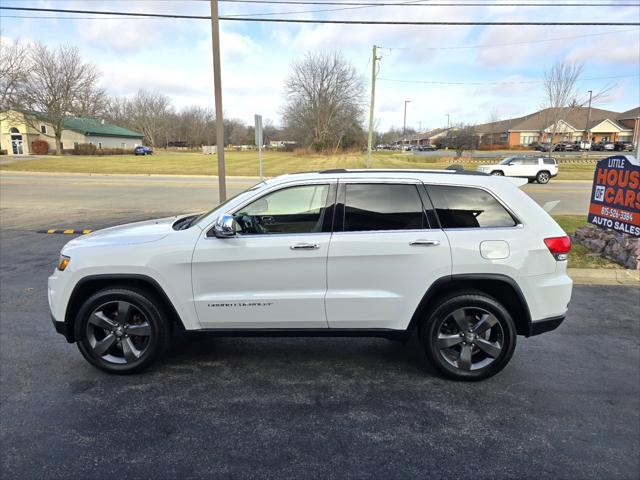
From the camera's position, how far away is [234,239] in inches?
136

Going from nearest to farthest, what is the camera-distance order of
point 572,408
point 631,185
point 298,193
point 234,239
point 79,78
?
point 572,408 < point 234,239 < point 298,193 < point 631,185 < point 79,78

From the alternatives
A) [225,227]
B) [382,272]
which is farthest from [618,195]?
[225,227]

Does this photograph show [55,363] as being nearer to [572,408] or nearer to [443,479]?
[443,479]

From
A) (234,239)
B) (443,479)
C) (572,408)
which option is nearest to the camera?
(443,479)

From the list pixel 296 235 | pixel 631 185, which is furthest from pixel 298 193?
pixel 631 185

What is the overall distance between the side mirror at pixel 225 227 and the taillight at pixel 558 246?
2575 mm

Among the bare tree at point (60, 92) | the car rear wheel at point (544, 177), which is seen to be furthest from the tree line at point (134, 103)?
the car rear wheel at point (544, 177)

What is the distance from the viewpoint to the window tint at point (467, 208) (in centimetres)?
354

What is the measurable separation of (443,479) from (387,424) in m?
0.59

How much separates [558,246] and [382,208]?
4.89ft

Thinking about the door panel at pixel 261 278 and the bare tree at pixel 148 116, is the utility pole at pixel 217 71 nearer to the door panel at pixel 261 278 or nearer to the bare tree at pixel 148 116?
the door panel at pixel 261 278

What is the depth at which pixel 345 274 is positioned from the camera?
3449mm

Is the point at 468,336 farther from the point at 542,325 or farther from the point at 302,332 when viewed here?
the point at 302,332

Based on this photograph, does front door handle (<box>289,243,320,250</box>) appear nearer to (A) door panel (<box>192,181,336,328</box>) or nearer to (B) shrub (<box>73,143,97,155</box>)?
(A) door panel (<box>192,181,336,328</box>)
